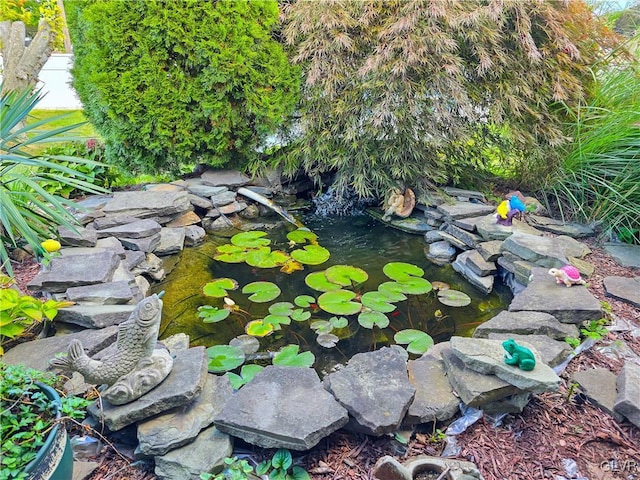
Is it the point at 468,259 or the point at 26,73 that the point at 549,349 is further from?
the point at 26,73

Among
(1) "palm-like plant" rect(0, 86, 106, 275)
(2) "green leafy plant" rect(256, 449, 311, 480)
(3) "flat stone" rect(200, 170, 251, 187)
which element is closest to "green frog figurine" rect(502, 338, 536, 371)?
(2) "green leafy plant" rect(256, 449, 311, 480)

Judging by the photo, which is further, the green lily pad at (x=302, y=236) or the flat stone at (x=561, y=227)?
the green lily pad at (x=302, y=236)

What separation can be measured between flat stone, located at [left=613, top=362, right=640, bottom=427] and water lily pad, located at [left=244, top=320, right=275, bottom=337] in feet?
5.33

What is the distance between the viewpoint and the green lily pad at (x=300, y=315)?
2.56 meters

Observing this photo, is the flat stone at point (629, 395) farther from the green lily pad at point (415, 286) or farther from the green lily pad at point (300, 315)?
the green lily pad at point (300, 315)

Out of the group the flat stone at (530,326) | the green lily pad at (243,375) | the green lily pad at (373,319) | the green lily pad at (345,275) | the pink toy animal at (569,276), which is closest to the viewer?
the green lily pad at (243,375)

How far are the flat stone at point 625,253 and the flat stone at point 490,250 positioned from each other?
0.75 metres

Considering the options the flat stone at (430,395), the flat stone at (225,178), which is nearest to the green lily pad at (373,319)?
the flat stone at (430,395)

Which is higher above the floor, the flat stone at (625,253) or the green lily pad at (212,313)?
the green lily pad at (212,313)

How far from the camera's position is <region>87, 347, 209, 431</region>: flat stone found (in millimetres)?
1562

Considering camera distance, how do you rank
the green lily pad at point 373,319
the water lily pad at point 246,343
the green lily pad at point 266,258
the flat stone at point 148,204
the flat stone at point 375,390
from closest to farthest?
the flat stone at point 375,390 < the water lily pad at point 246,343 < the green lily pad at point 373,319 < the green lily pad at point 266,258 < the flat stone at point 148,204

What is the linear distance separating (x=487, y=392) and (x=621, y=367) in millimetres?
763

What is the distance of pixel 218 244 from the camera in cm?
366

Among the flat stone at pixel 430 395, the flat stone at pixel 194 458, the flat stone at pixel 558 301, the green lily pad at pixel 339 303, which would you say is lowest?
the green lily pad at pixel 339 303
